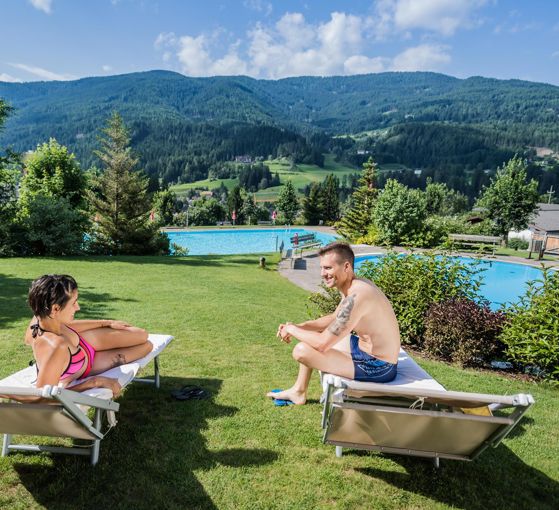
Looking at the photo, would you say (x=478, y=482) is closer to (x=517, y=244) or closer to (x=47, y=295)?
(x=47, y=295)

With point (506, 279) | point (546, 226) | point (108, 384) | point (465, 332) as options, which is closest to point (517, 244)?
point (546, 226)

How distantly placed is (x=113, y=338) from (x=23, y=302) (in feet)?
19.4

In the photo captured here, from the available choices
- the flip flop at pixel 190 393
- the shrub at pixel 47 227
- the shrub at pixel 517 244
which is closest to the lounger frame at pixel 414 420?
the flip flop at pixel 190 393

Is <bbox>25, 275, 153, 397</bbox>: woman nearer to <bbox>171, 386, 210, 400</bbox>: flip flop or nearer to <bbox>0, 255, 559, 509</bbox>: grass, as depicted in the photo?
<bbox>0, 255, 559, 509</bbox>: grass

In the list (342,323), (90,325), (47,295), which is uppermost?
(47,295)

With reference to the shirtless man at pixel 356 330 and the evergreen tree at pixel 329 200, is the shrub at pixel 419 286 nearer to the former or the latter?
the shirtless man at pixel 356 330

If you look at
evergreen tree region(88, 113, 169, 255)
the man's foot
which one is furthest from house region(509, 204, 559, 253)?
the man's foot

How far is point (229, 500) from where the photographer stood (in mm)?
2740

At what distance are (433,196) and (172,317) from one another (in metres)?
50.2

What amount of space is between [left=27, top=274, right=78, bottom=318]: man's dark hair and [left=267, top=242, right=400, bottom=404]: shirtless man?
6.44ft

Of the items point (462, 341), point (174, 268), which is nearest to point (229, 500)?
point (462, 341)

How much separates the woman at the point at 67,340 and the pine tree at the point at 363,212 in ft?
103

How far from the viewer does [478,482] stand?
10.2 feet

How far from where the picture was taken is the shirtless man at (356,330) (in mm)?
3223
